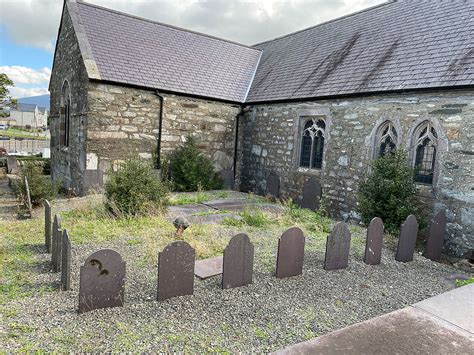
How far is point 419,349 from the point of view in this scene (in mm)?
2602

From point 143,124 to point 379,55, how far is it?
774cm

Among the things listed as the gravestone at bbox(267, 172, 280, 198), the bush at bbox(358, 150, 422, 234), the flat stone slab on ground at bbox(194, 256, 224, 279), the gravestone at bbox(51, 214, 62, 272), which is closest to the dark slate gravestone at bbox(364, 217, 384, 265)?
the bush at bbox(358, 150, 422, 234)

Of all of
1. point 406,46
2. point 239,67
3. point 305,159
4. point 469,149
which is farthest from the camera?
point 239,67

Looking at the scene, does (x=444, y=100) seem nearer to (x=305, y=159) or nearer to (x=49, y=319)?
(x=305, y=159)

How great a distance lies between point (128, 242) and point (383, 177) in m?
5.84

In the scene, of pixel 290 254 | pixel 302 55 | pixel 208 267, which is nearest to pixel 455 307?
pixel 290 254

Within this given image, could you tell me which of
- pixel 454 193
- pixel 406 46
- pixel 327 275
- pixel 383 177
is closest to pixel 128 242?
pixel 327 275

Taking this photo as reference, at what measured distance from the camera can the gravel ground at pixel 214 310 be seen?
3.28 m

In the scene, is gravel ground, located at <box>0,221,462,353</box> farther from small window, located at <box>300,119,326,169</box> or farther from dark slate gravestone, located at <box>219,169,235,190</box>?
dark slate gravestone, located at <box>219,169,235,190</box>

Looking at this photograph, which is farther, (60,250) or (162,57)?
(162,57)

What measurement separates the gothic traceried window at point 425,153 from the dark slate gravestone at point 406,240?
2.37 metres

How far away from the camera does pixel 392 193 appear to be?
805 centimetres

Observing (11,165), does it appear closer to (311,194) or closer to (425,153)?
(311,194)

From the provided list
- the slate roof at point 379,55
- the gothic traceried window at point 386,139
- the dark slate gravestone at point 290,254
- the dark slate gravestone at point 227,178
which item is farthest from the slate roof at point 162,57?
the dark slate gravestone at point 290,254
